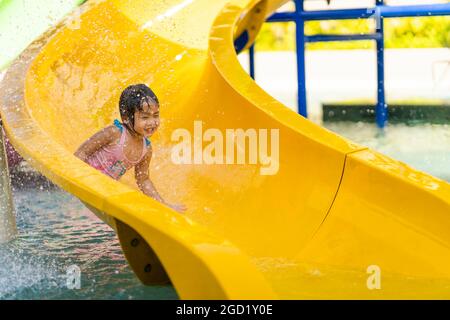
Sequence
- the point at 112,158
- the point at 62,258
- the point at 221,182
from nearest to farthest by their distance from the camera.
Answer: the point at 62,258 < the point at 112,158 < the point at 221,182

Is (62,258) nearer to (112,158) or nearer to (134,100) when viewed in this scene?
(112,158)

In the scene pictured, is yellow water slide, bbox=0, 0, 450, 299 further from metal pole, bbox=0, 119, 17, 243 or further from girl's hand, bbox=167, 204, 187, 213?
metal pole, bbox=0, 119, 17, 243

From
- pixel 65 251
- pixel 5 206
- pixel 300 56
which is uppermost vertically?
pixel 300 56

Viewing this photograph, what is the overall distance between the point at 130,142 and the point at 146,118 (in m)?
0.16

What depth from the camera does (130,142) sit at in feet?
8.80

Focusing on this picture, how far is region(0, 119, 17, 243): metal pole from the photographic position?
269 cm

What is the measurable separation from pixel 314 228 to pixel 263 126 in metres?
0.47

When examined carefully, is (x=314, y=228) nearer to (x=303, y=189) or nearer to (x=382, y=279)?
(x=303, y=189)

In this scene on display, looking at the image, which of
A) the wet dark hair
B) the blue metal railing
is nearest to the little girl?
the wet dark hair

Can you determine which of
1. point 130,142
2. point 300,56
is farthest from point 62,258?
point 300,56

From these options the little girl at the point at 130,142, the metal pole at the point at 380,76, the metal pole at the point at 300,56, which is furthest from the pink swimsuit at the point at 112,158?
the metal pole at the point at 380,76

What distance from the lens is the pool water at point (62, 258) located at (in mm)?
2119

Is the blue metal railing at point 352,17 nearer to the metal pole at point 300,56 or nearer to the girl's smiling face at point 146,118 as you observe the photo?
the metal pole at point 300,56

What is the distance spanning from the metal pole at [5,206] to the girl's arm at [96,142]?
0.29m
